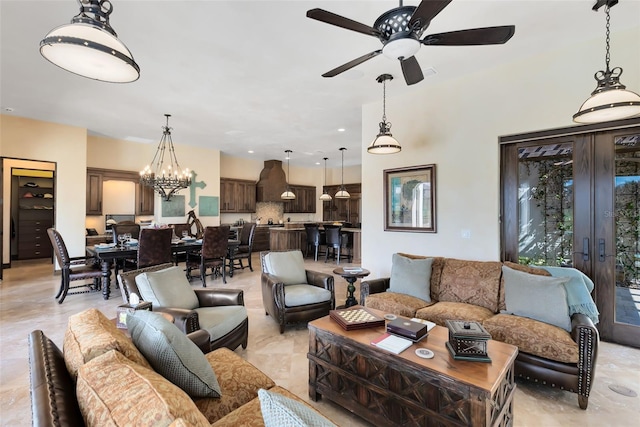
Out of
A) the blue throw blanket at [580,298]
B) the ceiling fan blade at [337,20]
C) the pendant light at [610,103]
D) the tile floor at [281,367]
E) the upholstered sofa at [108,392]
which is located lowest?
the tile floor at [281,367]

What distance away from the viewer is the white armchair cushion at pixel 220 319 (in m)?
2.49

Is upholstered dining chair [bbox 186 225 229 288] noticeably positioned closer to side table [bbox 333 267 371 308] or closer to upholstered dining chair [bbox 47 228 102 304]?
upholstered dining chair [bbox 47 228 102 304]

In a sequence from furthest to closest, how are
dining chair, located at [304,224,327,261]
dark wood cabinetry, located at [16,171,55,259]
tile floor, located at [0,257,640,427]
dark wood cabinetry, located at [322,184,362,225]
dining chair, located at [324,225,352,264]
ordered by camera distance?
dark wood cabinetry, located at [322,184,362,225] → dining chair, located at [304,224,327,261] → dining chair, located at [324,225,352,264] → dark wood cabinetry, located at [16,171,55,259] → tile floor, located at [0,257,640,427]

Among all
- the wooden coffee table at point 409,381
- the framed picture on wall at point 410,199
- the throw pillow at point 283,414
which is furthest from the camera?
the framed picture on wall at point 410,199

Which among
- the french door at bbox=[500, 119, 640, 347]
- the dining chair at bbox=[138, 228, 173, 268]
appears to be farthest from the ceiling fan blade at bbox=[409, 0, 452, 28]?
the dining chair at bbox=[138, 228, 173, 268]

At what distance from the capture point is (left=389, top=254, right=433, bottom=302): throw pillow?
325cm

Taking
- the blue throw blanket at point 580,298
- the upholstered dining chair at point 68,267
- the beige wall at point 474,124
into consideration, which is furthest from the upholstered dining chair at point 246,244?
the blue throw blanket at point 580,298

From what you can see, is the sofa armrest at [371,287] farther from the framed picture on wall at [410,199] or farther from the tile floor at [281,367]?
the framed picture on wall at [410,199]

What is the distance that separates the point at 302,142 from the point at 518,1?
5484mm

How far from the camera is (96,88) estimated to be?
4281 millimetres

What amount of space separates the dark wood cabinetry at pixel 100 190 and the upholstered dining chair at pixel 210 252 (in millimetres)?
2896

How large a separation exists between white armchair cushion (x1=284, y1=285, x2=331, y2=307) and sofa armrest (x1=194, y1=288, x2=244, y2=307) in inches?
23.4

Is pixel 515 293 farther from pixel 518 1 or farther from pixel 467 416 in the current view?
pixel 518 1

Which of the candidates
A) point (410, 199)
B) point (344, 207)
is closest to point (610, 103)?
point (410, 199)
